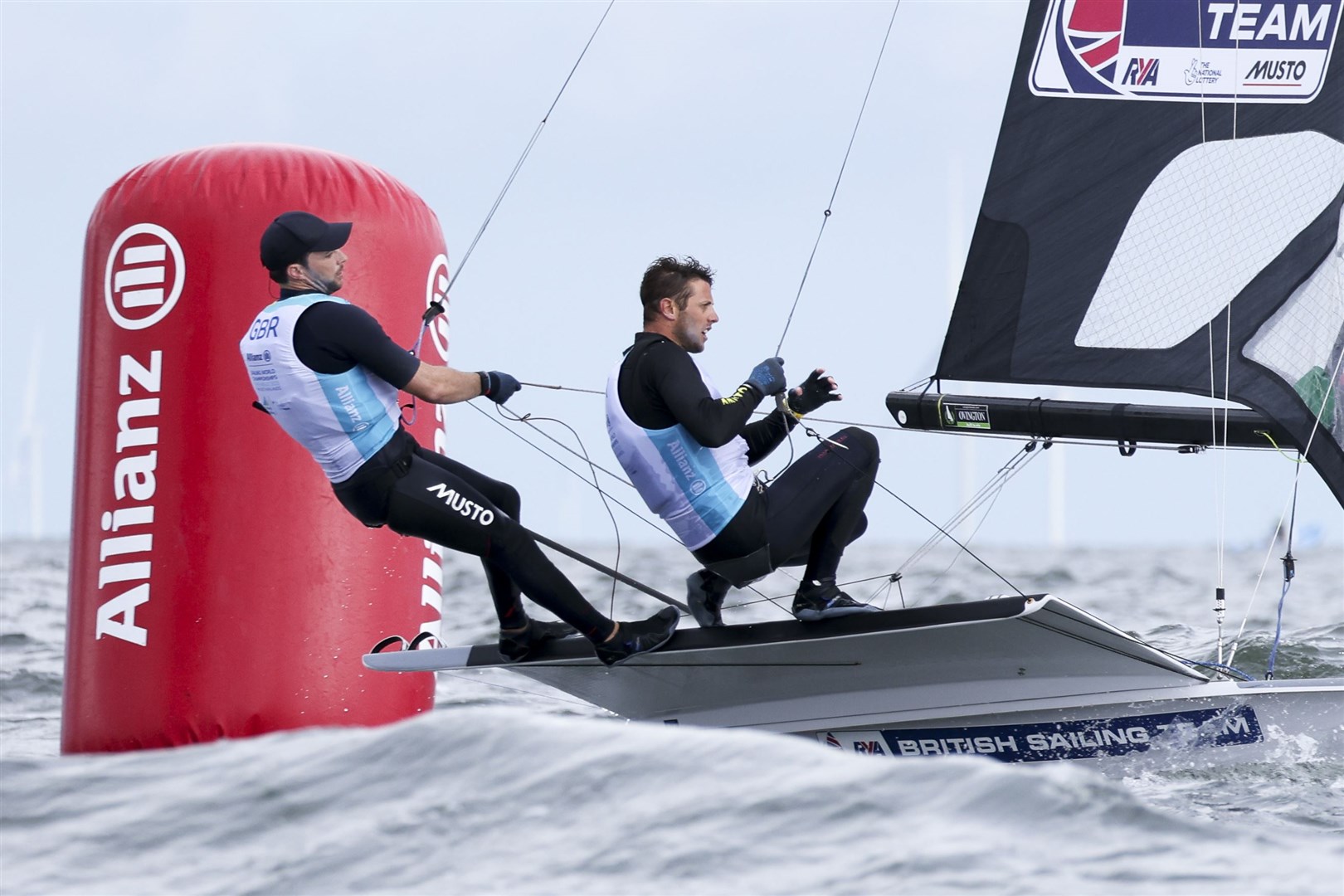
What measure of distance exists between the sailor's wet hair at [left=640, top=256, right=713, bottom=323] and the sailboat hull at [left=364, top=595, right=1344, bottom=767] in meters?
0.80

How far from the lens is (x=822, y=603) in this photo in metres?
3.88

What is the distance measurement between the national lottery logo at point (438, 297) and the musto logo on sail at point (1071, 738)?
144 cm

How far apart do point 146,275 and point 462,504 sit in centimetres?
117

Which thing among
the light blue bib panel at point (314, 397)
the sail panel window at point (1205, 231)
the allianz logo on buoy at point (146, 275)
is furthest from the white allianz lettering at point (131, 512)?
the sail panel window at point (1205, 231)

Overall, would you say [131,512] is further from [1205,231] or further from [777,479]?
[1205,231]

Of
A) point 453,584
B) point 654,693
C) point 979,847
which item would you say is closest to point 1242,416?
point 654,693

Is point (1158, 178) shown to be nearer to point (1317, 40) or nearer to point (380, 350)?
point (1317, 40)

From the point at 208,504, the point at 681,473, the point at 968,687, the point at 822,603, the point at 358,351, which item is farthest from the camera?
the point at 208,504

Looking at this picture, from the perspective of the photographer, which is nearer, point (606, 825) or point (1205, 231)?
point (606, 825)

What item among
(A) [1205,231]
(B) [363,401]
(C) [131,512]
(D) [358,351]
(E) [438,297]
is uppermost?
(A) [1205,231]

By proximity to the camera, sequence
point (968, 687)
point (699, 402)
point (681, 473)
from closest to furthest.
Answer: point (699, 402)
point (681, 473)
point (968, 687)

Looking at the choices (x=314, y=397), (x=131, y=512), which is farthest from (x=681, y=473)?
(x=131, y=512)

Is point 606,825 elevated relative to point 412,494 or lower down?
lower down

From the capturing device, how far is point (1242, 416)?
4.30m
